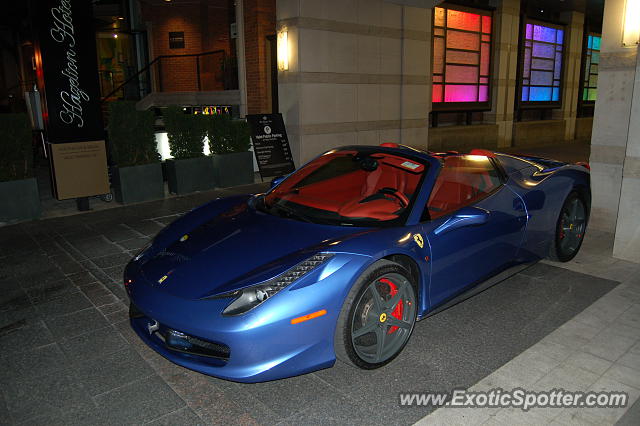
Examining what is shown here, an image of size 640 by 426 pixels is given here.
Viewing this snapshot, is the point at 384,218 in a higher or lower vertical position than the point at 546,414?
higher

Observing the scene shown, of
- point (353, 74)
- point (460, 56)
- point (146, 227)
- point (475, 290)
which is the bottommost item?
point (146, 227)

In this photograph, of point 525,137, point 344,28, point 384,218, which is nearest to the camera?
point 384,218

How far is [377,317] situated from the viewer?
11.2ft

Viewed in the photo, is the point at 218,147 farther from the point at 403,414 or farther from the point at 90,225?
the point at 403,414

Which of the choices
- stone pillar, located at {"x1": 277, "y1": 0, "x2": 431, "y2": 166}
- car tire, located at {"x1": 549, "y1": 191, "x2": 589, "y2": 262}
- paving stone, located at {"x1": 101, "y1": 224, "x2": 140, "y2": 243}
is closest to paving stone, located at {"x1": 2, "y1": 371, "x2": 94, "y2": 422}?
paving stone, located at {"x1": 101, "y1": 224, "x2": 140, "y2": 243}

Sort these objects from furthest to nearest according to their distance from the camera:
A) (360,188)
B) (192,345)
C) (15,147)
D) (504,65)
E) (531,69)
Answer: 1. (531,69)
2. (504,65)
3. (15,147)
4. (360,188)
5. (192,345)

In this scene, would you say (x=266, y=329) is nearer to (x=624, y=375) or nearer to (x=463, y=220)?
(x=463, y=220)

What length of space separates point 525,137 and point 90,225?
646 inches

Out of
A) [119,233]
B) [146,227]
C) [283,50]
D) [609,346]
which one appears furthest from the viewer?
[283,50]

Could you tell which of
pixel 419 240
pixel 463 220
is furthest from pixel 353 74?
pixel 419 240

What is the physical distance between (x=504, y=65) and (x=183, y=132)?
494 inches

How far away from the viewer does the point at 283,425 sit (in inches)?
116

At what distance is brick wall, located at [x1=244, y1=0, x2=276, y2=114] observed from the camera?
1388cm

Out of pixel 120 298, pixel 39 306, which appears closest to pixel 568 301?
pixel 120 298
